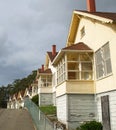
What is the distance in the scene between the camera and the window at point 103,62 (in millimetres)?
16203

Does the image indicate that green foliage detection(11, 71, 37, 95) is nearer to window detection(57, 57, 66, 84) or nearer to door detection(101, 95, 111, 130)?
window detection(57, 57, 66, 84)

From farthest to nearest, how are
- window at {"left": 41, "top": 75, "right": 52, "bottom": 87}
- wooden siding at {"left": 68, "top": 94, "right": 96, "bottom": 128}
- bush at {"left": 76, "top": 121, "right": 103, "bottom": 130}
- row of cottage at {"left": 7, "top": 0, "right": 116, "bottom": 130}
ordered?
1. window at {"left": 41, "top": 75, "right": 52, "bottom": 87}
2. wooden siding at {"left": 68, "top": 94, "right": 96, "bottom": 128}
3. bush at {"left": 76, "top": 121, "right": 103, "bottom": 130}
4. row of cottage at {"left": 7, "top": 0, "right": 116, "bottom": 130}

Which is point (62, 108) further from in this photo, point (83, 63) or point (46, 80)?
point (46, 80)

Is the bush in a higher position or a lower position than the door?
lower

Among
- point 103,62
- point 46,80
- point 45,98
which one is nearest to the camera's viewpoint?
point 103,62

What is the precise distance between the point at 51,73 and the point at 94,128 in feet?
75.0

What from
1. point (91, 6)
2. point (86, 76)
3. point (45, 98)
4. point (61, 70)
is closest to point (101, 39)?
point (86, 76)

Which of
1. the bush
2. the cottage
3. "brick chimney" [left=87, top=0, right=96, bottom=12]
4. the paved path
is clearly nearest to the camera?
the cottage

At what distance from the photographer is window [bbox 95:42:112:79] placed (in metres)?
16.2

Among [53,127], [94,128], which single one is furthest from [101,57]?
[53,127]

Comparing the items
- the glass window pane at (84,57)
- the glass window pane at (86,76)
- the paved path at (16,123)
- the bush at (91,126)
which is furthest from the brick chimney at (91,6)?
the paved path at (16,123)

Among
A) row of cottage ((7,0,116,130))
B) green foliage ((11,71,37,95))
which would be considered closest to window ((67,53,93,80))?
row of cottage ((7,0,116,130))

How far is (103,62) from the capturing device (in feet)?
55.7

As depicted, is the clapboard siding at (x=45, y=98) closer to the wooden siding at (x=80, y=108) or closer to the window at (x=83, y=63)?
the window at (x=83, y=63)
